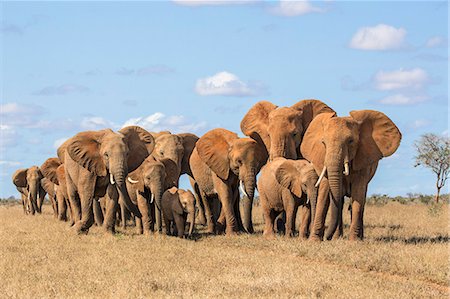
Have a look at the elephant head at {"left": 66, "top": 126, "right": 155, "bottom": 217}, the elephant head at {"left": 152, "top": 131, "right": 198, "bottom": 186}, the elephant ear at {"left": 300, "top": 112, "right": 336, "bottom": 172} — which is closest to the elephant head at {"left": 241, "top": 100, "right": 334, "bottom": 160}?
the elephant ear at {"left": 300, "top": 112, "right": 336, "bottom": 172}

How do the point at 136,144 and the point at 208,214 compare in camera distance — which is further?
the point at 208,214

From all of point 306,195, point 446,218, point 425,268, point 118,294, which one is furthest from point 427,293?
point 446,218

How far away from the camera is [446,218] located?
32438 mm

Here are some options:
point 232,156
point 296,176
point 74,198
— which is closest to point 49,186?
point 74,198

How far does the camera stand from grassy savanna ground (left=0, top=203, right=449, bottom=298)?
14.5 m

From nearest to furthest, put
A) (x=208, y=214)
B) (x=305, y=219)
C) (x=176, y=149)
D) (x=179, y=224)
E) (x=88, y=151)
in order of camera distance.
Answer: (x=305, y=219) → (x=88, y=151) → (x=179, y=224) → (x=208, y=214) → (x=176, y=149)

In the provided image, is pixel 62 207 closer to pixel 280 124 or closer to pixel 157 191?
pixel 157 191

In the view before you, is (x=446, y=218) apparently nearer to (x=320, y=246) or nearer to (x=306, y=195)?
(x=306, y=195)

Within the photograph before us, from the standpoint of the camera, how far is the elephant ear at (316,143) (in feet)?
68.7

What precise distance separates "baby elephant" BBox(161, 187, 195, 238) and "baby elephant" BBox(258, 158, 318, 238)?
1863mm

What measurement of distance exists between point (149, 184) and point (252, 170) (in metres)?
2.54

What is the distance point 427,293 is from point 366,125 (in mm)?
7292

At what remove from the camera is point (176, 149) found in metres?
27.2

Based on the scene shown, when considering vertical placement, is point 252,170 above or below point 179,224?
above
